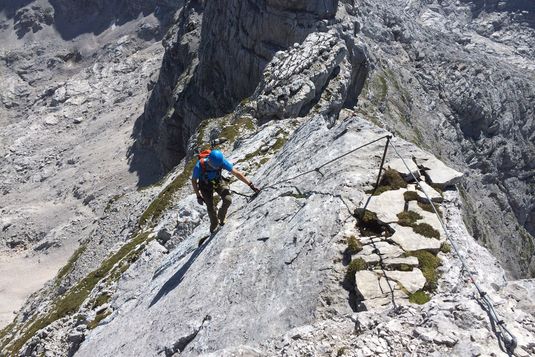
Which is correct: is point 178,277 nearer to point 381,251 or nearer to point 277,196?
point 277,196

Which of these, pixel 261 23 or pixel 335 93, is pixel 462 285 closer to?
pixel 335 93

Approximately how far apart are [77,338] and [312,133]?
13.5 meters

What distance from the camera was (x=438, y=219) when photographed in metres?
13.4

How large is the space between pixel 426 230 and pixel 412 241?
0.63 m

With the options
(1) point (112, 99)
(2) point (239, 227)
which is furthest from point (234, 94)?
(1) point (112, 99)

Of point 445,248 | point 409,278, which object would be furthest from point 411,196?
point 409,278

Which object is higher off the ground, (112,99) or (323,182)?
(323,182)

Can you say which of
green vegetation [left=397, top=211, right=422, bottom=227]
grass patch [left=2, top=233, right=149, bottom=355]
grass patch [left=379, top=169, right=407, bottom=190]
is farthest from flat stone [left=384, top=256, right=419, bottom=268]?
grass patch [left=2, top=233, right=149, bottom=355]

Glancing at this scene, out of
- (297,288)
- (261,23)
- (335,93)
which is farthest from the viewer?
(261,23)

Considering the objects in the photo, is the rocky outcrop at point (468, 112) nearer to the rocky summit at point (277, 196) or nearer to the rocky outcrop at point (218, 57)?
the rocky summit at point (277, 196)

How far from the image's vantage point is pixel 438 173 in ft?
51.0

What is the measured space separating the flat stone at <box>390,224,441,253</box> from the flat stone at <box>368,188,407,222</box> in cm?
50

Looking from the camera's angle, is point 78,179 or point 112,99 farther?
point 112,99

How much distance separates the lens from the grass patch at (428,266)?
1141cm
